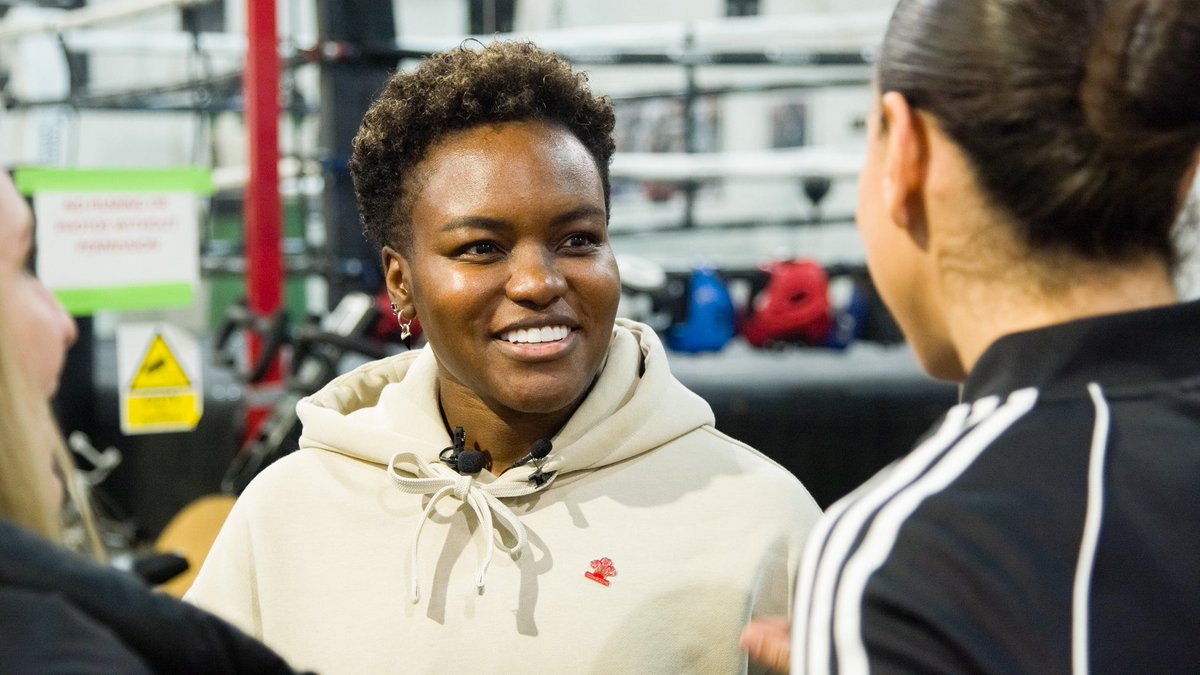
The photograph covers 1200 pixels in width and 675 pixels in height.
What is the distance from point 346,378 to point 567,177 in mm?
378

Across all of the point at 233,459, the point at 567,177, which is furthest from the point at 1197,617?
the point at 233,459

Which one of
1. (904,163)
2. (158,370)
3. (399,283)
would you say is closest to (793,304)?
(158,370)

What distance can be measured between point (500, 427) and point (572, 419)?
81 mm

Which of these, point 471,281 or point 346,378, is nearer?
point 471,281

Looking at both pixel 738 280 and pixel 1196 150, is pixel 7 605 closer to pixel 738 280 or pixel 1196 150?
pixel 1196 150

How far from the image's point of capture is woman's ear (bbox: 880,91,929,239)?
2.53 ft

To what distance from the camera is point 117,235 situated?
2.64 m

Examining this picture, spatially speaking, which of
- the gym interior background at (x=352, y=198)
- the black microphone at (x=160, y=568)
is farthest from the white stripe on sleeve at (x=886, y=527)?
the gym interior background at (x=352, y=198)

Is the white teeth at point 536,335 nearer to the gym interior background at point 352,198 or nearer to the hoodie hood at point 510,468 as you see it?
the hoodie hood at point 510,468

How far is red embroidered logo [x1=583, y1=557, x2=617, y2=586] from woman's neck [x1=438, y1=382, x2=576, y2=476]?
0.16 m

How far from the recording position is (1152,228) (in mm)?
744

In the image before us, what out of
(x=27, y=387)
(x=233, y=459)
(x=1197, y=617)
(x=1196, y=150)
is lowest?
(x=233, y=459)

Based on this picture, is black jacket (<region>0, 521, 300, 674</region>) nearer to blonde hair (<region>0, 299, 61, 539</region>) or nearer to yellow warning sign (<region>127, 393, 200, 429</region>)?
blonde hair (<region>0, 299, 61, 539</region>)

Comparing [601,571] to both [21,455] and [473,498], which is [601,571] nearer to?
[473,498]
